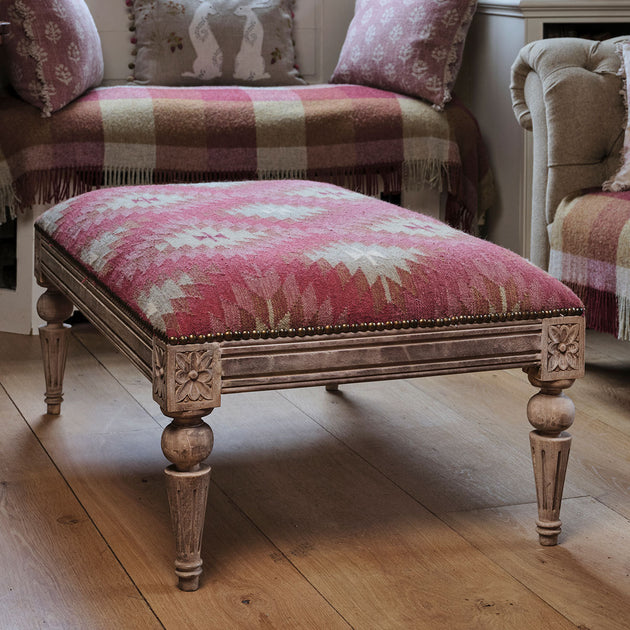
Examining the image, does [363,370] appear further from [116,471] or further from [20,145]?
[20,145]

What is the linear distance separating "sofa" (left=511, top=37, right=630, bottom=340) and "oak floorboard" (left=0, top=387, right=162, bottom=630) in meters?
1.08

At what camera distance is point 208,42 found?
116 inches

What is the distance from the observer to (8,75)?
2.62 m

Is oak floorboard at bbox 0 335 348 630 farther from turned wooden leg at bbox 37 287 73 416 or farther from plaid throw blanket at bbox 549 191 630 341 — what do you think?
plaid throw blanket at bbox 549 191 630 341

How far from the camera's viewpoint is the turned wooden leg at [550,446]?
1389 millimetres

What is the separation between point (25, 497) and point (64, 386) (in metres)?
0.59

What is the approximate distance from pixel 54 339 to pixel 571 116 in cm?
113

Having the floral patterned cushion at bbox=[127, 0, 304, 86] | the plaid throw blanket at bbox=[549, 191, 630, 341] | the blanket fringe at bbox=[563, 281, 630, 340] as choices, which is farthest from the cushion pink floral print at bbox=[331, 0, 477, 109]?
the blanket fringe at bbox=[563, 281, 630, 340]

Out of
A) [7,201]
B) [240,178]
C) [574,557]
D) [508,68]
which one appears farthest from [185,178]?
[574,557]

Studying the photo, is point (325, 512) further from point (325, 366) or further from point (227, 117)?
point (227, 117)

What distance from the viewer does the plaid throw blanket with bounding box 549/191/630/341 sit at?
6.50ft

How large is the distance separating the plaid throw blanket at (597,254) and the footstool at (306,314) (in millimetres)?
571

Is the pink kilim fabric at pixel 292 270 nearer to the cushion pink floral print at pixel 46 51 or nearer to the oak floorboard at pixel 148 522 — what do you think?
the oak floorboard at pixel 148 522

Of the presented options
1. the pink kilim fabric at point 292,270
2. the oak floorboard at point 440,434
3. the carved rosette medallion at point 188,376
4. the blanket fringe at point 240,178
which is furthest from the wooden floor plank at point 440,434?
the blanket fringe at point 240,178
